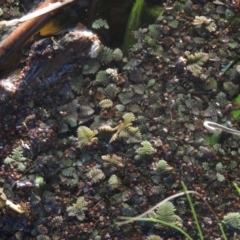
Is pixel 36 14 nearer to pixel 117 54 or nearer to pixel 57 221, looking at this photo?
pixel 117 54

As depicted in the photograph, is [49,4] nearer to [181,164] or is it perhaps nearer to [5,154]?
[5,154]

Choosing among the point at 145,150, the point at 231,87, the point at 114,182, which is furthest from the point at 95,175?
the point at 231,87

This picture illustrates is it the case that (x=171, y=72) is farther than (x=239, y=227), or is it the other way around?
(x=171, y=72)

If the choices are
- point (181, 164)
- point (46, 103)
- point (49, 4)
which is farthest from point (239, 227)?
point (49, 4)

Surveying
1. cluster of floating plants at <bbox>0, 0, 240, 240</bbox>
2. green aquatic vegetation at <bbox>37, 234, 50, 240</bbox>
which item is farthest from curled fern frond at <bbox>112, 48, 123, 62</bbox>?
green aquatic vegetation at <bbox>37, 234, 50, 240</bbox>

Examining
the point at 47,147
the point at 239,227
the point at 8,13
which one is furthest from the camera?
the point at 8,13

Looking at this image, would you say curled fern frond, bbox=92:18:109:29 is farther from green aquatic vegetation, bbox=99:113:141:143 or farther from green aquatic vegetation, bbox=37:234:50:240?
green aquatic vegetation, bbox=37:234:50:240
